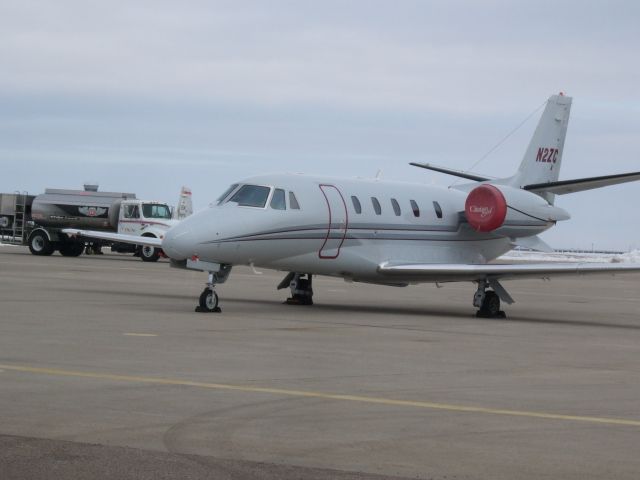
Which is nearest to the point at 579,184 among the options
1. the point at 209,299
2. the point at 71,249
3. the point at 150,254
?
the point at 209,299

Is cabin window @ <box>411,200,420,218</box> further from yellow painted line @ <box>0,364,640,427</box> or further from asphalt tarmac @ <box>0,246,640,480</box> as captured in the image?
yellow painted line @ <box>0,364,640,427</box>

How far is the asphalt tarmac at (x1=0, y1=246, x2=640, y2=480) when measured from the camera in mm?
7355

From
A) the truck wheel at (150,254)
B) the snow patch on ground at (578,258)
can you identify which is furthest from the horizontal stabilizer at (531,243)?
the snow patch on ground at (578,258)

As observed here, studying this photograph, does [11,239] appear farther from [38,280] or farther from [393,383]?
[393,383]

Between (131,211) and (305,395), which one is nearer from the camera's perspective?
(305,395)

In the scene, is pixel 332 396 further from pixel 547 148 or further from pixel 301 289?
pixel 547 148

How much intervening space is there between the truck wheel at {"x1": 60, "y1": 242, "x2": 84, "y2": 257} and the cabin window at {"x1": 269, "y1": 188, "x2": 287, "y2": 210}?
101 feet

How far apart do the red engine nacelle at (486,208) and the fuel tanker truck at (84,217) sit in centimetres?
2600

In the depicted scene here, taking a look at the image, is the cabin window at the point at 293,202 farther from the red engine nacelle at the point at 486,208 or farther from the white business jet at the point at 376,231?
the red engine nacelle at the point at 486,208

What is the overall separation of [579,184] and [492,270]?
15.6 feet

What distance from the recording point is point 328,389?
10.7 metres

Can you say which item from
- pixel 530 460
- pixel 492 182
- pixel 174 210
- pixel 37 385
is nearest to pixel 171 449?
pixel 530 460

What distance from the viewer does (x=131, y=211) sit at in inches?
1962

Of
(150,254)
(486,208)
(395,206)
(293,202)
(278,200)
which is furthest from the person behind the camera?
(150,254)
